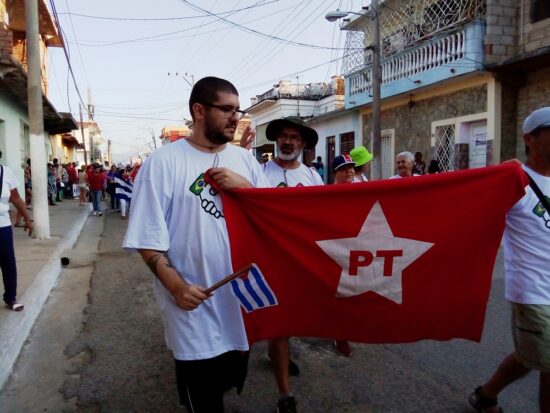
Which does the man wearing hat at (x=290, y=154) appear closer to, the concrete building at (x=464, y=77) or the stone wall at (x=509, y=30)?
the concrete building at (x=464, y=77)

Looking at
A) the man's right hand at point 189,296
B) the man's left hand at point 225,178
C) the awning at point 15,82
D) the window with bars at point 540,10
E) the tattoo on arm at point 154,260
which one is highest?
the window with bars at point 540,10

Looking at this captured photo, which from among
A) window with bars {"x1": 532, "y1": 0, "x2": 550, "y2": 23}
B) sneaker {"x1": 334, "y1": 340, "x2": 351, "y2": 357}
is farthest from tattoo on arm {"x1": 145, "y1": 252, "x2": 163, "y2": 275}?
window with bars {"x1": 532, "y1": 0, "x2": 550, "y2": 23}

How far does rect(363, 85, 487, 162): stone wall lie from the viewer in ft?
45.5

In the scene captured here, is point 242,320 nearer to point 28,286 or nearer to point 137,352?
point 137,352

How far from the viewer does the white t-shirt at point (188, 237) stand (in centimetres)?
218

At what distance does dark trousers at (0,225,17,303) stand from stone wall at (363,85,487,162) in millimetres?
12282

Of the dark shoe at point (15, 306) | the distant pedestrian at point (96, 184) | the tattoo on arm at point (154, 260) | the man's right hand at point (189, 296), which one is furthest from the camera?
the distant pedestrian at point (96, 184)

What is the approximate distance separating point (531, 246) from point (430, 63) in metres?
13.5

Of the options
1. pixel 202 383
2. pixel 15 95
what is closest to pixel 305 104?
pixel 15 95

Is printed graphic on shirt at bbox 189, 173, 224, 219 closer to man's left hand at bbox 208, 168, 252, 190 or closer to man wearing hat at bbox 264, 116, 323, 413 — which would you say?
man's left hand at bbox 208, 168, 252, 190

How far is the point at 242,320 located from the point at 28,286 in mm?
4300

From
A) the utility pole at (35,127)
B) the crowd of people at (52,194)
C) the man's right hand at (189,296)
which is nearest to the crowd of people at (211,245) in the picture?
the man's right hand at (189,296)

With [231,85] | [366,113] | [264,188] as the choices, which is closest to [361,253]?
[264,188]

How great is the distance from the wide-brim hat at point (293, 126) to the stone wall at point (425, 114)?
10867 millimetres
